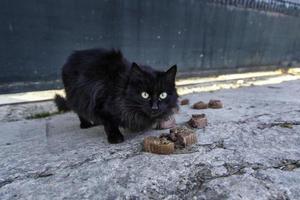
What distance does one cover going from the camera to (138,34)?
419cm

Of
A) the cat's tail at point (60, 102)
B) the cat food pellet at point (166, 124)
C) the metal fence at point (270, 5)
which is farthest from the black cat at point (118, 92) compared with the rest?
the metal fence at point (270, 5)

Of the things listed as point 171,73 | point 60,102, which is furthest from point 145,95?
point 60,102

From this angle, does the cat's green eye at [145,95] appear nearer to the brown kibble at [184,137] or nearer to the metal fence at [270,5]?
the brown kibble at [184,137]

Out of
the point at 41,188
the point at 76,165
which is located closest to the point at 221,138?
the point at 76,165

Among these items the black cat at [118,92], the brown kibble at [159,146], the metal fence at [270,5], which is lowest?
the brown kibble at [159,146]

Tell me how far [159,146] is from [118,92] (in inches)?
23.9

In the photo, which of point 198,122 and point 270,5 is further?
point 270,5

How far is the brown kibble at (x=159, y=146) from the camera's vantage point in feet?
6.32

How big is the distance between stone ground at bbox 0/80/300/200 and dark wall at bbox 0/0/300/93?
938 mm

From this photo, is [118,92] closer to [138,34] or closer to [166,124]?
[166,124]

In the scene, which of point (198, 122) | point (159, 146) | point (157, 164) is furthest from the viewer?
Answer: point (198, 122)

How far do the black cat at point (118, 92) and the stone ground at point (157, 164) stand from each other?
0.50 ft

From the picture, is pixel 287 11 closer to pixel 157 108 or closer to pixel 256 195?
pixel 157 108

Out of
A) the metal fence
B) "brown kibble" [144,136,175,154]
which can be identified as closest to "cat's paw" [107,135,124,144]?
"brown kibble" [144,136,175,154]
